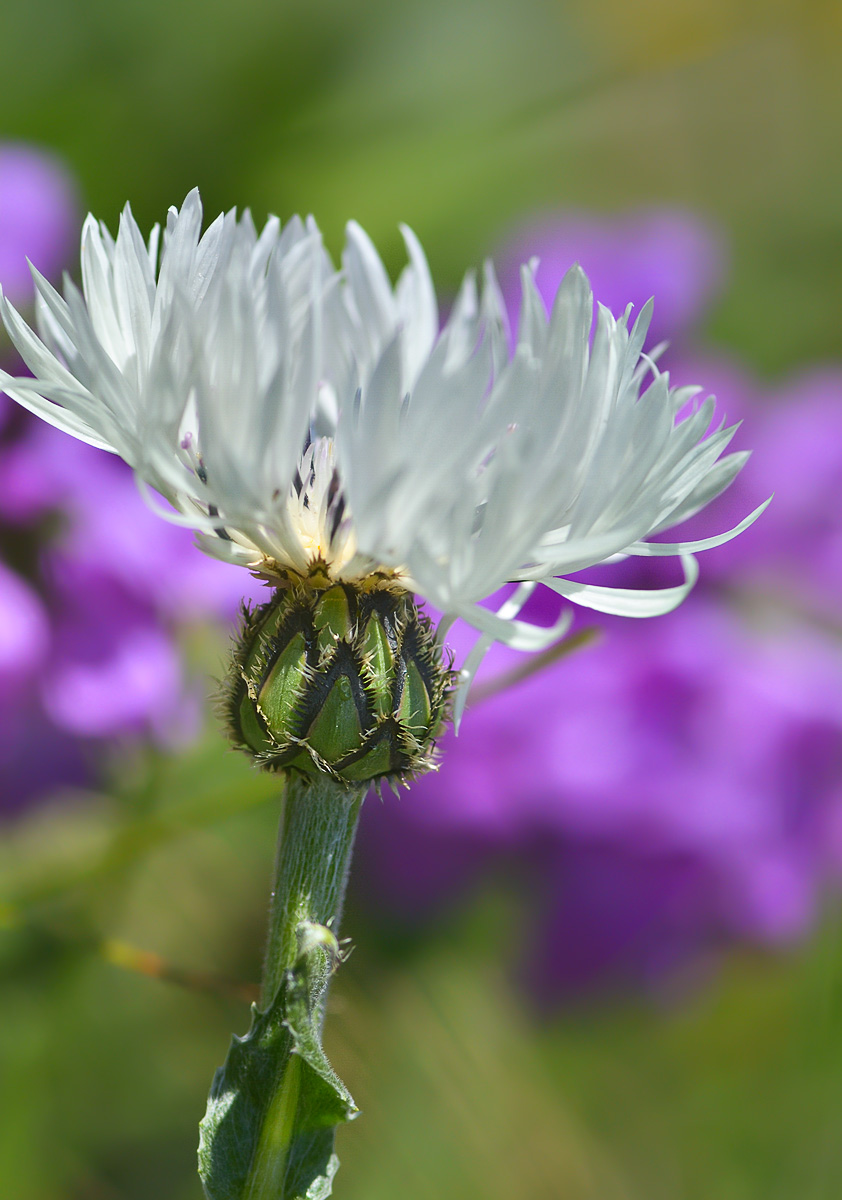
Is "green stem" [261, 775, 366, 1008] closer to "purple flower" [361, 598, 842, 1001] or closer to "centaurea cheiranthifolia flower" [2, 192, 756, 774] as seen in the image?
"centaurea cheiranthifolia flower" [2, 192, 756, 774]

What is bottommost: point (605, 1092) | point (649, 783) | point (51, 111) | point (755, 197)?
point (605, 1092)

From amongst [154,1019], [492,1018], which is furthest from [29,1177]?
[492,1018]

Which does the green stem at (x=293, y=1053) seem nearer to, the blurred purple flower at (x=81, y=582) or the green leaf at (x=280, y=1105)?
the green leaf at (x=280, y=1105)

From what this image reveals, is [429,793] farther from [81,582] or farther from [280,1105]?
[280,1105]

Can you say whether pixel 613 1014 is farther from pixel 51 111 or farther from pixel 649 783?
pixel 51 111

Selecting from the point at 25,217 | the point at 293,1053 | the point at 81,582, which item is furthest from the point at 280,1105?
the point at 25,217

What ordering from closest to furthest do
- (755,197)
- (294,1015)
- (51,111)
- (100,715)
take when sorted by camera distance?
(294,1015), (100,715), (51,111), (755,197)

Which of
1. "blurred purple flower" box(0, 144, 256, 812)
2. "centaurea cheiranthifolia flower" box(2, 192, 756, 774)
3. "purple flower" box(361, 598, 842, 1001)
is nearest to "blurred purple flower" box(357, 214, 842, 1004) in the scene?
"purple flower" box(361, 598, 842, 1001)
